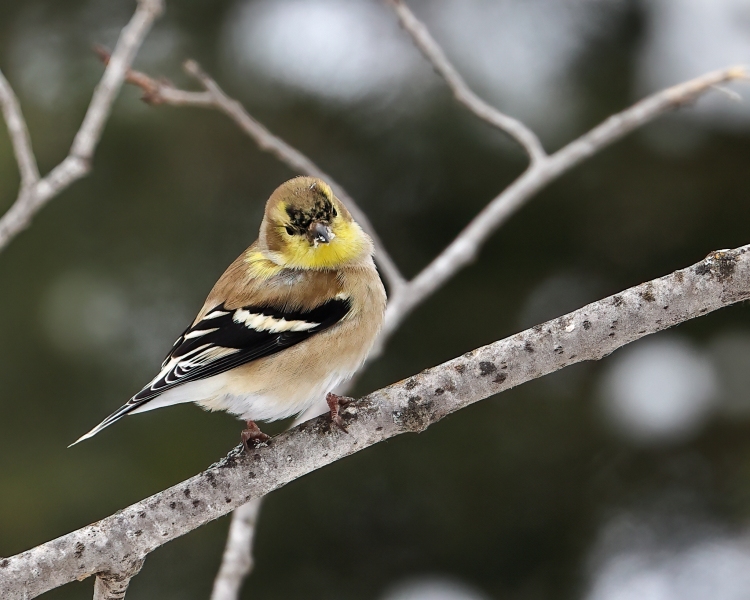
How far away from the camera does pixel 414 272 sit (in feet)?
10.8

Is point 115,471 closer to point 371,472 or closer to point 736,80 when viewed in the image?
point 371,472

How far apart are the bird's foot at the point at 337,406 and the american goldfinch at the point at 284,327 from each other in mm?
261

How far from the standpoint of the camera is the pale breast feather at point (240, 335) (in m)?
2.05

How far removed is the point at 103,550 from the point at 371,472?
5.07 feet

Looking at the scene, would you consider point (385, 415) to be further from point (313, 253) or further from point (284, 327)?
point (313, 253)

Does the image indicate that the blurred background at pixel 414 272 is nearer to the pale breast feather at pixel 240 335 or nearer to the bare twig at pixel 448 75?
the bare twig at pixel 448 75

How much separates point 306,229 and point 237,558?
90 cm

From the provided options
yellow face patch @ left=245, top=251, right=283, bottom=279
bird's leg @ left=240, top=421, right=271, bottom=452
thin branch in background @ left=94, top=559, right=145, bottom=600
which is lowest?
thin branch in background @ left=94, top=559, right=145, bottom=600

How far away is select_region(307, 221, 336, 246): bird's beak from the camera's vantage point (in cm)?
222

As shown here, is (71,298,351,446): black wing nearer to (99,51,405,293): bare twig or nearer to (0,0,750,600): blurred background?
(99,51,405,293): bare twig

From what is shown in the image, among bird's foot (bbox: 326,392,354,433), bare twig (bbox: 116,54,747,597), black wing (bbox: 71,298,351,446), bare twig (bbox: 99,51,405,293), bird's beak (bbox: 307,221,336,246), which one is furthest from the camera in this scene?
bare twig (bbox: 116,54,747,597)

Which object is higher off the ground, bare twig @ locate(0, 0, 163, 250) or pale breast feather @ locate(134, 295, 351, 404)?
bare twig @ locate(0, 0, 163, 250)

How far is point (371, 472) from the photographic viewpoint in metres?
3.12

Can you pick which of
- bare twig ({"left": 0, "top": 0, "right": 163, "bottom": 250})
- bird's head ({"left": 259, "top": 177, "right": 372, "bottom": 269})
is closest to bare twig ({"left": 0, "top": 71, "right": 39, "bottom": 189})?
bare twig ({"left": 0, "top": 0, "right": 163, "bottom": 250})
